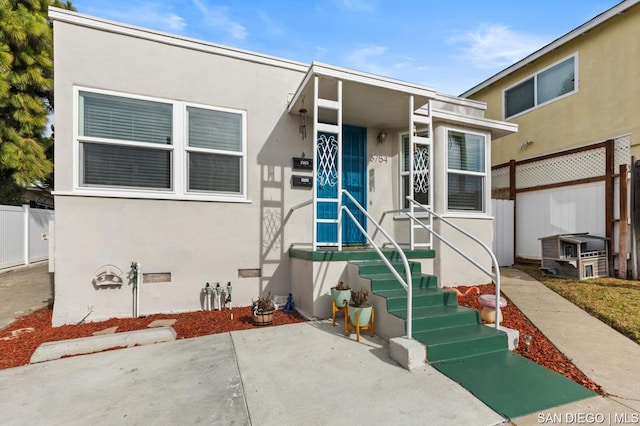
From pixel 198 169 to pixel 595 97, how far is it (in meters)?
9.19

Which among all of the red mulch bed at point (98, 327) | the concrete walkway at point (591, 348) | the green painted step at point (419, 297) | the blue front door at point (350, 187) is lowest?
the red mulch bed at point (98, 327)

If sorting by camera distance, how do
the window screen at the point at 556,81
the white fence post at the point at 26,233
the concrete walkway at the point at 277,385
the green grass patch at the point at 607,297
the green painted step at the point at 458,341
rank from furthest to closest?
the white fence post at the point at 26,233
the window screen at the point at 556,81
the green grass patch at the point at 607,297
the green painted step at the point at 458,341
the concrete walkway at the point at 277,385

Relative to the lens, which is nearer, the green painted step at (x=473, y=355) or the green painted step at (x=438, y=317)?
the green painted step at (x=473, y=355)

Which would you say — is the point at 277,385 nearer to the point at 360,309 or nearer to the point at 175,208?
the point at 360,309

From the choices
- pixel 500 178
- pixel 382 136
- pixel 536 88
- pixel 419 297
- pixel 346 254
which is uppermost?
pixel 536 88

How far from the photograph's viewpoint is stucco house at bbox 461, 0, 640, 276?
642cm

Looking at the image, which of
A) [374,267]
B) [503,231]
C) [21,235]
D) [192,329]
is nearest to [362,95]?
[374,267]

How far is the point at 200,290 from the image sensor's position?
4582mm

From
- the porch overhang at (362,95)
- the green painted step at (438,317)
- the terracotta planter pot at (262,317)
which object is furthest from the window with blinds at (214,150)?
the green painted step at (438,317)

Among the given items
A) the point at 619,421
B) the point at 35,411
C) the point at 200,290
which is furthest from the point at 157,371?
the point at 619,421

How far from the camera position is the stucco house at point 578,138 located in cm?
642

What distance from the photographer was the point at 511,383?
2477mm

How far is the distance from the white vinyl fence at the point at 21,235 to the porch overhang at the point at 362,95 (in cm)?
933

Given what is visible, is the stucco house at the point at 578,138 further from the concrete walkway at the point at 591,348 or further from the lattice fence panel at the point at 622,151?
the concrete walkway at the point at 591,348
